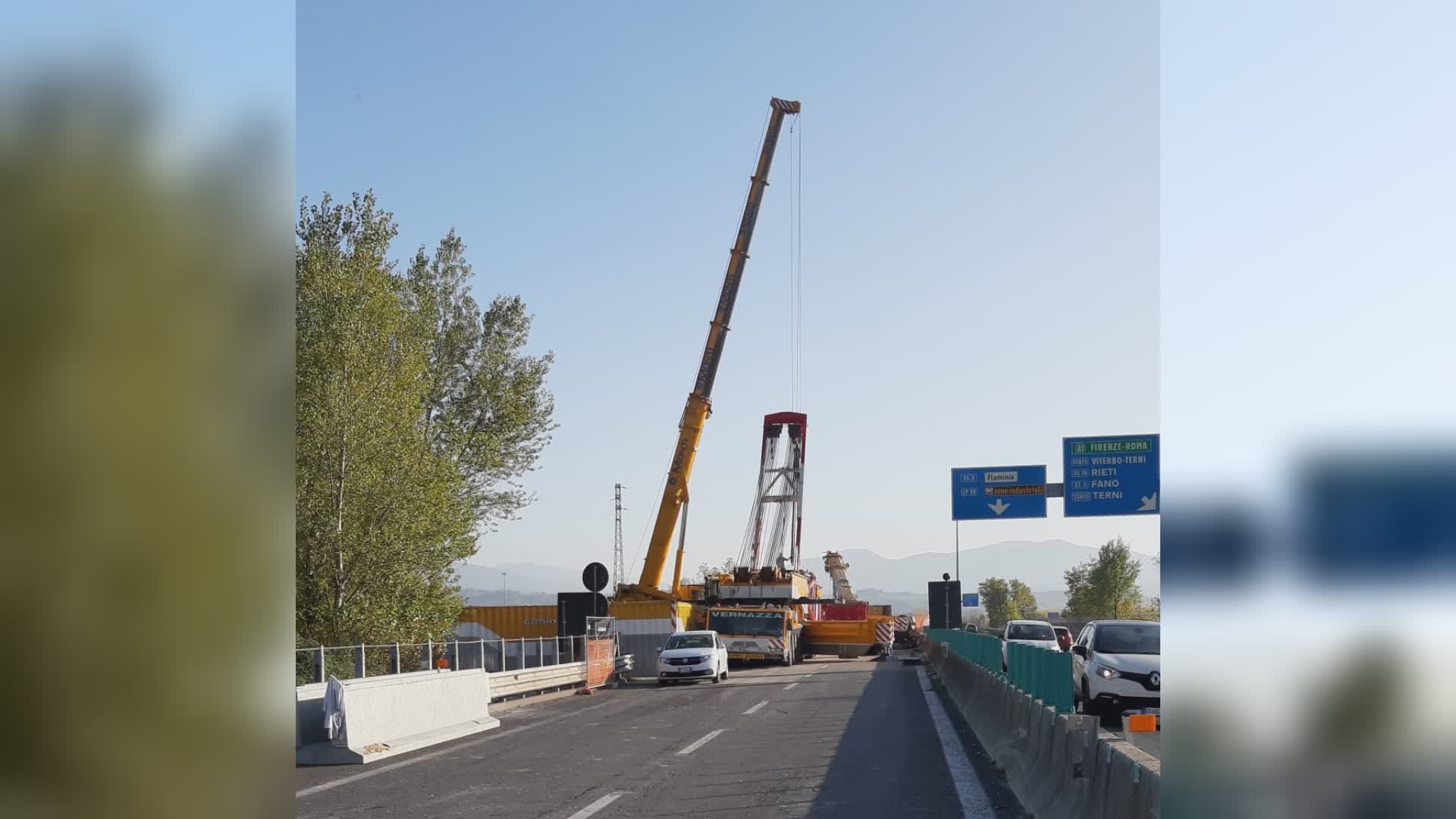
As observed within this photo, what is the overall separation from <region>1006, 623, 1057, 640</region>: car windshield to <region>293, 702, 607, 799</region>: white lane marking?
44.9 ft

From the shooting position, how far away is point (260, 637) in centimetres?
158

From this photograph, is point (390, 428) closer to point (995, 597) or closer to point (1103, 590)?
point (1103, 590)

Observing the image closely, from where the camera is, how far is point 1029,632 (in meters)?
34.8

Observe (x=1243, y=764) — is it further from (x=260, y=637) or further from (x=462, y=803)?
(x=462, y=803)

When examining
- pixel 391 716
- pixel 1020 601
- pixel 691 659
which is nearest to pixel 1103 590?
pixel 691 659

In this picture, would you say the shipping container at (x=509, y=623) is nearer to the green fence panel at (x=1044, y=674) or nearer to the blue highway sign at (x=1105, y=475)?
the blue highway sign at (x=1105, y=475)

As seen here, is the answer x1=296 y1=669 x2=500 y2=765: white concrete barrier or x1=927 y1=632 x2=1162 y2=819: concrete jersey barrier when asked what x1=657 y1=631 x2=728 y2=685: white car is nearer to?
x1=296 y1=669 x2=500 y2=765: white concrete barrier

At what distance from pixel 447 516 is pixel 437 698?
1305cm

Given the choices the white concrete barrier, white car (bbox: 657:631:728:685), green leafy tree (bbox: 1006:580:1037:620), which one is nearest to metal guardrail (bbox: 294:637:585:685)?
the white concrete barrier

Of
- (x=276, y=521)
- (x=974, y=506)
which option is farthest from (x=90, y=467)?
(x=974, y=506)

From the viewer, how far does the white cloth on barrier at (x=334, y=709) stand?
1661 cm

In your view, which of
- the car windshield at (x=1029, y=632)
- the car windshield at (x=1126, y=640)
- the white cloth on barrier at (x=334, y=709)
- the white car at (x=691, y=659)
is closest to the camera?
the white cloth on barrier at (x=334, y=709)

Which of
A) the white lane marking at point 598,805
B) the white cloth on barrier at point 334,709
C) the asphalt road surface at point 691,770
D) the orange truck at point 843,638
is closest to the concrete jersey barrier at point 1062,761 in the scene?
the asphalt road surface at point 691,770

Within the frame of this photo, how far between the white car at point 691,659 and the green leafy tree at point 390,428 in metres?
6.19
